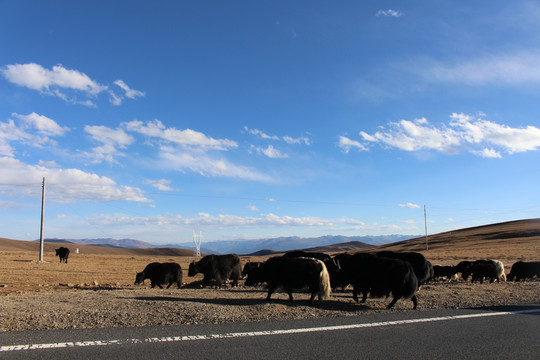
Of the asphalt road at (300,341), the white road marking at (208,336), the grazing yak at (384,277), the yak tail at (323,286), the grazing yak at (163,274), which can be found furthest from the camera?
the grazing yak at (163,274)

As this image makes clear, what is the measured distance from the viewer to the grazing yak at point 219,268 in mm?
17703

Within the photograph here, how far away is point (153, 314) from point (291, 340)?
3406 mm

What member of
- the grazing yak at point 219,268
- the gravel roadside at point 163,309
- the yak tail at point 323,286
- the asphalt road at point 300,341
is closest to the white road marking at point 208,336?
the asphalt road at point 300,341

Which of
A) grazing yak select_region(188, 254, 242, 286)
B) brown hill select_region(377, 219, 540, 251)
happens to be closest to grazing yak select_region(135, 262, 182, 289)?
grazing yak select_region(188, 254, 242, 286)

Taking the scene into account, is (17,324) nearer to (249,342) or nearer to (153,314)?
(153,314)

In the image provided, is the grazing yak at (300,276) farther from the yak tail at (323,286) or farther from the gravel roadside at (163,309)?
the gravel roadside at (163,309)

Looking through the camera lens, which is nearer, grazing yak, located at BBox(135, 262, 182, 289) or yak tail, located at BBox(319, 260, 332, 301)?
yak tail, located at BBox(319, 260, 332, 301)

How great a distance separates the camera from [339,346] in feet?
21.3

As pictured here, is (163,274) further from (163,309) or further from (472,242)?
(472,242)

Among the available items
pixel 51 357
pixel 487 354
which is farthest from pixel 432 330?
pixel 51 357

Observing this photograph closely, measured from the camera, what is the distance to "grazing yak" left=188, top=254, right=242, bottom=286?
17703 mm

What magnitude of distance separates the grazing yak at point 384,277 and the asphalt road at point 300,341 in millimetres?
1774

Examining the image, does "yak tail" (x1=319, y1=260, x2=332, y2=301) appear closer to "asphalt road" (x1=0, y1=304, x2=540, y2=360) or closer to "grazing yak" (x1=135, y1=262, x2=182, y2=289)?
"asphalt road" (x1=0, y1=304, x2=540, y2=360)

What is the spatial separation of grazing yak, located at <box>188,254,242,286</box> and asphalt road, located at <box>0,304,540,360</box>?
32.0ft
